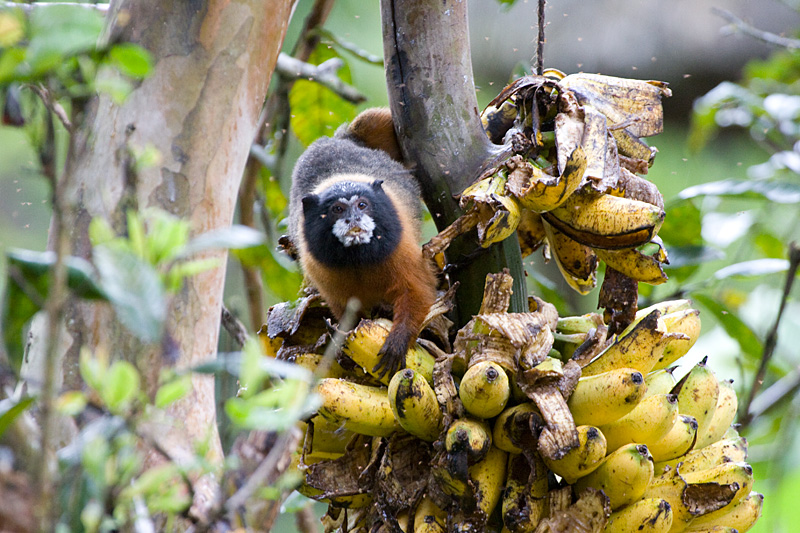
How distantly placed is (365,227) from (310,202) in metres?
0.26

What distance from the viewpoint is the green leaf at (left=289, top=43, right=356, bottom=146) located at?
3.08m

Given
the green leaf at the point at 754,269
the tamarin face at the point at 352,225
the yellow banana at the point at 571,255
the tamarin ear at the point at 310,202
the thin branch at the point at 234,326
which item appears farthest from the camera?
the green leaf at the point at 754,269

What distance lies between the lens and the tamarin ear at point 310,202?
235cm

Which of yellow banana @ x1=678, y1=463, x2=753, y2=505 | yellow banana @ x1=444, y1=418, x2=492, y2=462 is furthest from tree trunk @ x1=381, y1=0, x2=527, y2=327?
yellow banana @ x1=678, y1=463, x2=753, y2=505

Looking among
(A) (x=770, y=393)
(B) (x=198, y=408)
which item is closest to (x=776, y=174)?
(A) (x=770, y=393)

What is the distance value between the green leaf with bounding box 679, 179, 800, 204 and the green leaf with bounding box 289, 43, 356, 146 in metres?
1.54

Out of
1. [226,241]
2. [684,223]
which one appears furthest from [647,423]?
[684,223]

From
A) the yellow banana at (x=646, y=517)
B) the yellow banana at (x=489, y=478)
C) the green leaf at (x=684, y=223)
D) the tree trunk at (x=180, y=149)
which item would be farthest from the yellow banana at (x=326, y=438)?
the green leaf at (x=684, y=223)

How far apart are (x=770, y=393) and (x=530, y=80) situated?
2.14 metres

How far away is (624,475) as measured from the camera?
4.25 feet

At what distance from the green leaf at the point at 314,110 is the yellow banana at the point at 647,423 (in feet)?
6.92

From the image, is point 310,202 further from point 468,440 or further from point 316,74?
point 468,440

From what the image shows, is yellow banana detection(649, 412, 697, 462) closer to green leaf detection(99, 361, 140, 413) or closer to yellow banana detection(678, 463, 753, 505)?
yellow banana detection(678, 463, 753, 505)

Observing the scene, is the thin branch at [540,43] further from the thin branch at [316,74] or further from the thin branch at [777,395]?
the thin branch at [777,395]
